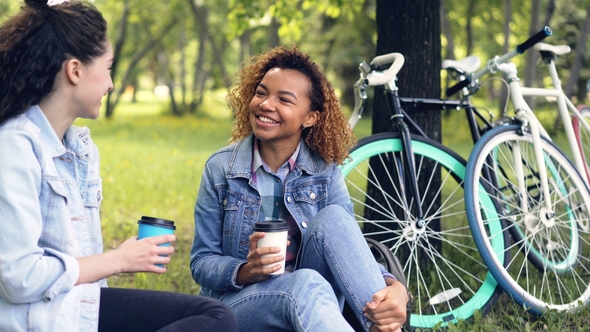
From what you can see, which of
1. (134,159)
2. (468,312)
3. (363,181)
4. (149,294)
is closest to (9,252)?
(149,294)

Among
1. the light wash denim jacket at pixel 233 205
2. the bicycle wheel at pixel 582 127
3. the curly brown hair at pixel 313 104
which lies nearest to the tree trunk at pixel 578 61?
the bicycle wheel at pixel 582 127

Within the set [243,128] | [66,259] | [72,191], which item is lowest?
[66,259]

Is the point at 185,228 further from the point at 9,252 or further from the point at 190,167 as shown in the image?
the point at 9,252

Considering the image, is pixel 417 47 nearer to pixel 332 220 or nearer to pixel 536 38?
pixel 536 38

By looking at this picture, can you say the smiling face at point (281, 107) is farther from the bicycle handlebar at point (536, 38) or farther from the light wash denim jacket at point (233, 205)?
the bicycle handlebar at point (536, 38)

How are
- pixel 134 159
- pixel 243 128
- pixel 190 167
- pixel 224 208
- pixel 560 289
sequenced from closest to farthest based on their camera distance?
pixel 224 208 < pixel 243 128 < pixel 560 289 < pixel 190 167 < pixel 134 159

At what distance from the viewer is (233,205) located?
2.73 meters

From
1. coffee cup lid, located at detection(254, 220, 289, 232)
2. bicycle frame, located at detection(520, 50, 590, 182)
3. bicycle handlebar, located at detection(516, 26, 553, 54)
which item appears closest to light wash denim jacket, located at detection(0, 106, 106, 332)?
coffee cup lid, located at detection(254, 220, 289, 232)

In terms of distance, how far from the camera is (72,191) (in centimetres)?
209

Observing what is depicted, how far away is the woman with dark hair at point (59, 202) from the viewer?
1.86m

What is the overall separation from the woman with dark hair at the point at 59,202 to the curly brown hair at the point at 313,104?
925mm

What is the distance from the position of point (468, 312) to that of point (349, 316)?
3.39 feet

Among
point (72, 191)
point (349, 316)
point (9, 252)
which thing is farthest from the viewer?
point (349, 316)

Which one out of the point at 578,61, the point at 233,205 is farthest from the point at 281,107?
the point at 578,61
